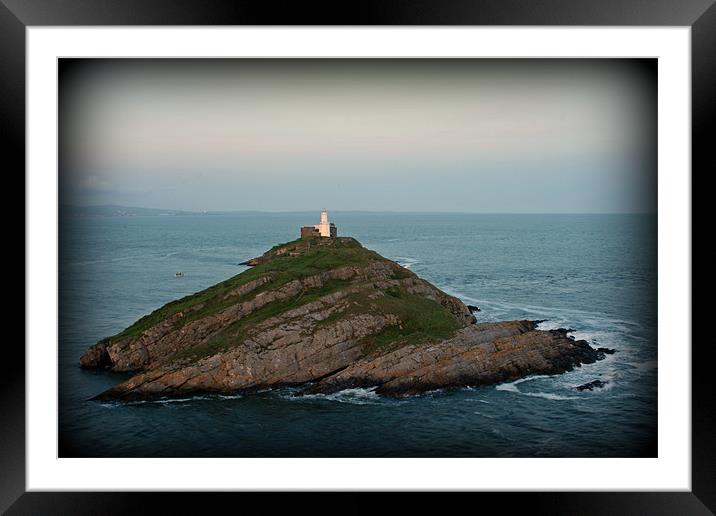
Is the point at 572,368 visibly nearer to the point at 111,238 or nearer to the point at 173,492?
the point at 173,492

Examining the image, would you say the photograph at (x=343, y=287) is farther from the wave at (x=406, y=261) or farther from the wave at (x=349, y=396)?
the wave at (x=406, y=261)

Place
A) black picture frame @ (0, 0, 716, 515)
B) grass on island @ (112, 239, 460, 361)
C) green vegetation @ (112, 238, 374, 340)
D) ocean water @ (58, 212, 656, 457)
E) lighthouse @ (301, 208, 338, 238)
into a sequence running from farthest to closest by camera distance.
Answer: lighthouse @ (301, 208, 338, 238)
green vegetation @ (112, 238, 374, 340)
grass on island @ (112, 239, 460, 361)
ocean water @ (58, 212, 656, 457)
black picture frame @ (0, 0, 716, 515)

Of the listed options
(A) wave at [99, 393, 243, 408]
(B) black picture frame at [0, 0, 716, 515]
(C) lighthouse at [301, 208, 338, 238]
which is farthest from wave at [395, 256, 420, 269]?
(B) black picture frame at [0, 0, 716, 515]

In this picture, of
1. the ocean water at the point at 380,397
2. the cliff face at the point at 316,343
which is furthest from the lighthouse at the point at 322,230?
the cliff face at the point at 316,343

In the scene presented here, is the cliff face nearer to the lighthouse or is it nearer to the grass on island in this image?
the grass on island

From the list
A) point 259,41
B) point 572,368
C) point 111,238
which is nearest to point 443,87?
point 259,41
